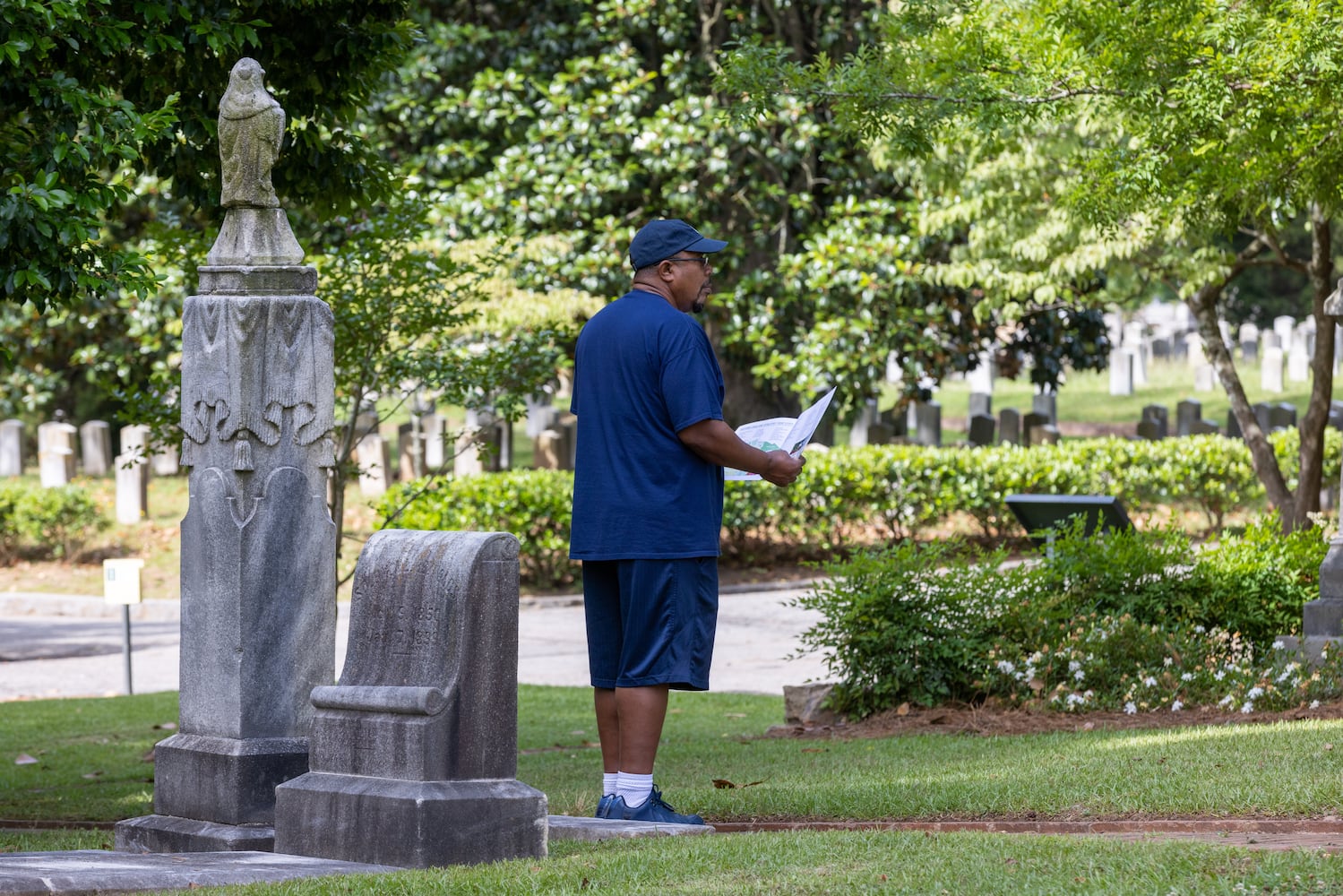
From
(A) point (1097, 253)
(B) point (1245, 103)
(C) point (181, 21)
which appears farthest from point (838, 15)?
(C) point (181, 21)

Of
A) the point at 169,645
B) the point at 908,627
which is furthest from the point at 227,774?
→ the point at 169,645

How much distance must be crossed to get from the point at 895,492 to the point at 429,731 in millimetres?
15715

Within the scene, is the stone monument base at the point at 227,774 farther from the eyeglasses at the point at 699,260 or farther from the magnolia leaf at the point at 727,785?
the eyeglasses at the point at 699,260

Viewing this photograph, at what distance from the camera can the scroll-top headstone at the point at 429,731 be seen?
5.05m

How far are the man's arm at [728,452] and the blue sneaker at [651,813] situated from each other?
3.99ft

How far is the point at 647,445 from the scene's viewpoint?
565 centimetres

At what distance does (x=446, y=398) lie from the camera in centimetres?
1231

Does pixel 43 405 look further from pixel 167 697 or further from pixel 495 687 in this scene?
pixel 495 687

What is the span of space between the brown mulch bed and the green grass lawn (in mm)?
289

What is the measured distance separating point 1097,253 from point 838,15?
4.79 meters

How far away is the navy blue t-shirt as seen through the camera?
5.59 meters

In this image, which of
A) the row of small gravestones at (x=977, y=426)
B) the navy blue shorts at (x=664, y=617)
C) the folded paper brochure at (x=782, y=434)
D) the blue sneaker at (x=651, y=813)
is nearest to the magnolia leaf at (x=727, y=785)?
the blue sneaker at (x=651, y=813)

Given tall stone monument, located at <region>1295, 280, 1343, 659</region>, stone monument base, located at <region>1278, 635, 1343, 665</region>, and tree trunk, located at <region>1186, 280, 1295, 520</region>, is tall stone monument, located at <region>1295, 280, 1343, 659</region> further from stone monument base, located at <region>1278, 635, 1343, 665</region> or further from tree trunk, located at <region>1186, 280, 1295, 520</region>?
tree trunk, located at <region>1186, 280, 1295, 520</region>

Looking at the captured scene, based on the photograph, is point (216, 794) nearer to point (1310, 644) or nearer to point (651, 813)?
point (651, 813)
